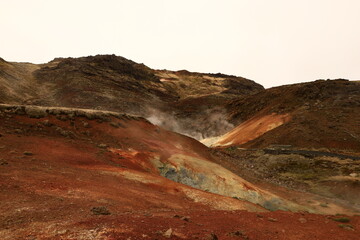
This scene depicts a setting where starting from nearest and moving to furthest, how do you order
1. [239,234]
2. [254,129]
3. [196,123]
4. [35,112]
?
[239,234], [35,112], [254,129], [196,123]

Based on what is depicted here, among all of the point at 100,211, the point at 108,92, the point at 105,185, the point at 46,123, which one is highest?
the point at 108,92

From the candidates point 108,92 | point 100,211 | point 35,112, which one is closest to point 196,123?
point 108,92

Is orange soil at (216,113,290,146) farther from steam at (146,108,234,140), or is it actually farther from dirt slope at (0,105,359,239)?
dirt slope at (0,105,359,239)

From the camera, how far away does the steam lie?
62.1 metres

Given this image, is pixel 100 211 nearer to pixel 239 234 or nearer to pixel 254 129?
pixel 239 234

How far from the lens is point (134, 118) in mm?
30766

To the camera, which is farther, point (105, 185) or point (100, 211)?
point (105, 185)

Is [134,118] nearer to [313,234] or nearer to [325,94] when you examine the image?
[313,234]

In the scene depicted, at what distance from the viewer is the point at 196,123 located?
6844 cm

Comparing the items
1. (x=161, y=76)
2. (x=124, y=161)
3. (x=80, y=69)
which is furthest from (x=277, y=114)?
(x=161, y=76)

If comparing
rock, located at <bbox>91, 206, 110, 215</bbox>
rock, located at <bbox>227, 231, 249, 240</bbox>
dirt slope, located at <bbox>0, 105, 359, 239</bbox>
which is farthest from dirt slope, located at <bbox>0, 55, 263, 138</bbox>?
rock, located at <bbox>227, 231, 249, 240</bbox>

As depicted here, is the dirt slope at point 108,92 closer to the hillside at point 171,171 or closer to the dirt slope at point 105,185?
the hillside at point 171,171

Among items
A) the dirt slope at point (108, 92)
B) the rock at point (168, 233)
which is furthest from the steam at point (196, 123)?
the rock at point (168, 233)

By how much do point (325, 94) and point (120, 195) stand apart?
4868 cm
